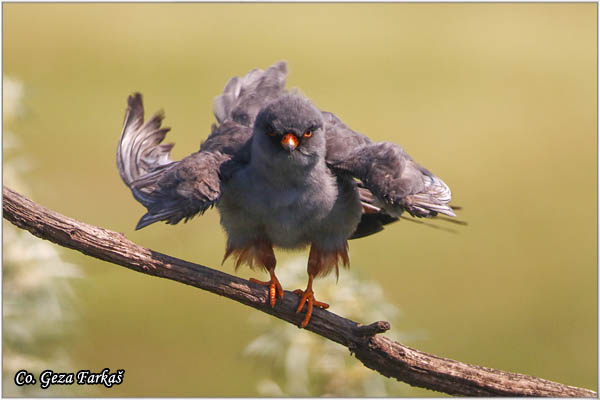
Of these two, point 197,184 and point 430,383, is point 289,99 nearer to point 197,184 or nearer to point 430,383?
point 197,184

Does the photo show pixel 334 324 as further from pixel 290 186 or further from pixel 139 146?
pixel 139 146

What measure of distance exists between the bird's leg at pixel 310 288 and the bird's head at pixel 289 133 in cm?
67

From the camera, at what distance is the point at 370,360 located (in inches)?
157

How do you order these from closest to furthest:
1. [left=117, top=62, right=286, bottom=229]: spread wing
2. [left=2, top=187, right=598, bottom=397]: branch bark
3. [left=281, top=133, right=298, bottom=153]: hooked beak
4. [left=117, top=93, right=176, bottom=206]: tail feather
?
[left=2, top=187, right=598, bottom=397]: branch bark, [left=117, top=62, right=286, bottom=229]: spread wing, [left=281, top=133, right=298, bottom=153]: hooked beak, [left=117, top=93, right=176, bottom=206]: tail feather

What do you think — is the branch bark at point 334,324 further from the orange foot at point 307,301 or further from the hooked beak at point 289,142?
the hooked beak at point 289,142

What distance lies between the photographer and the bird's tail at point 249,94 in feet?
15.9

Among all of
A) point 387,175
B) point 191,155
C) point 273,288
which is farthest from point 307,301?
point 191,155

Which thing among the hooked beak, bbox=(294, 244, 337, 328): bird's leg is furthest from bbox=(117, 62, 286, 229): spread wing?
bbox=(294, 244, 337, 328): bird's leg

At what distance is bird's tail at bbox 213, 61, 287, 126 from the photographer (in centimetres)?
484

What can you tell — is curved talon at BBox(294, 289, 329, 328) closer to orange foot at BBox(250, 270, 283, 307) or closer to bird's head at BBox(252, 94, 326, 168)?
orange foot at BBox(250, 270, 283, 307)

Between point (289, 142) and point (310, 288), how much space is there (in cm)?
101

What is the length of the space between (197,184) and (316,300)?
3.72 feet

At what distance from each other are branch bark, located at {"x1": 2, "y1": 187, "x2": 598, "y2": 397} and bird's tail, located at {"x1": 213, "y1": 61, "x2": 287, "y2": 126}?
1366mm

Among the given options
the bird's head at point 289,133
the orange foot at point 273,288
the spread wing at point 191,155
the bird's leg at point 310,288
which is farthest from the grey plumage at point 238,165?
the orange foot at point 273,288
